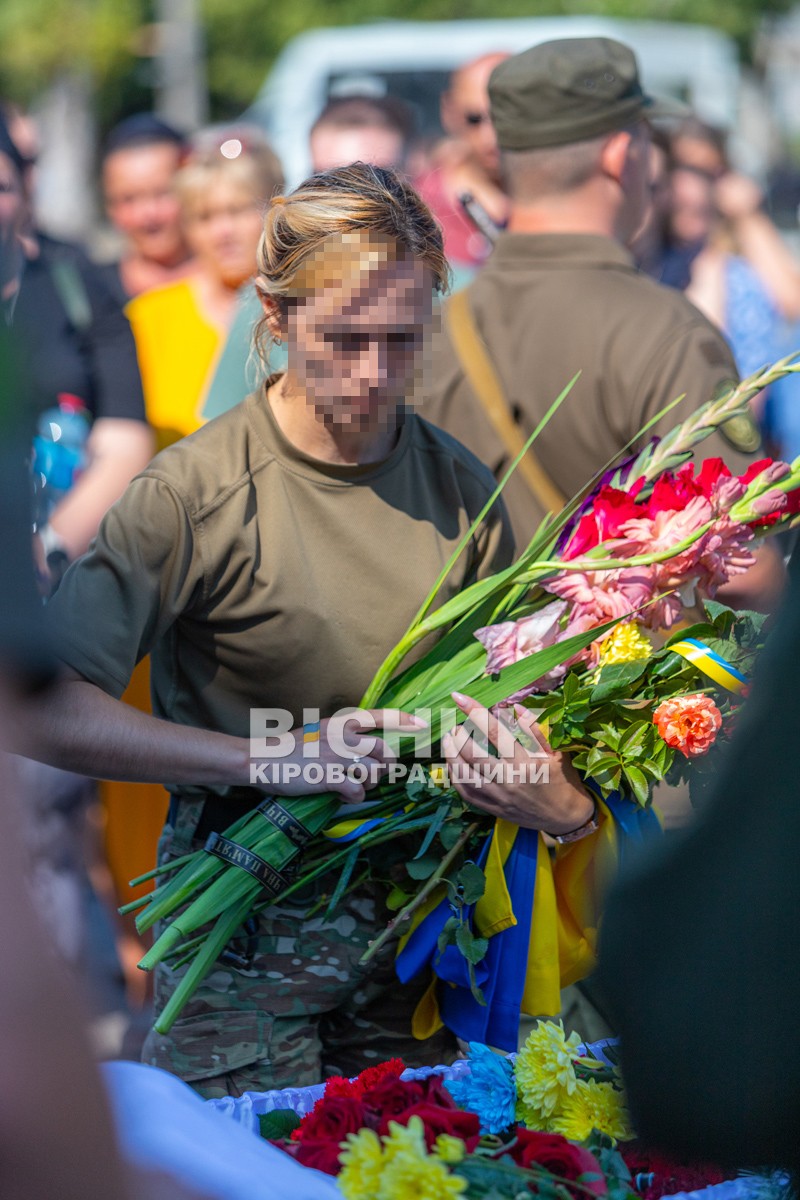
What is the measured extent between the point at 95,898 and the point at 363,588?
101 inches

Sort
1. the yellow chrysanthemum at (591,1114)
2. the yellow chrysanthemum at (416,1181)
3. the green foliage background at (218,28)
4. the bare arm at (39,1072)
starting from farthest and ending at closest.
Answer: the green foliage background at (218,28) < the yellow chrysanthemum at (591,1114) < the yellow chrysanthemum at (416,1181) < the bare arm at (39,1072)

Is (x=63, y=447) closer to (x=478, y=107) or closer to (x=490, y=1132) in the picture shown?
(x=478, y=107)

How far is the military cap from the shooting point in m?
2.70

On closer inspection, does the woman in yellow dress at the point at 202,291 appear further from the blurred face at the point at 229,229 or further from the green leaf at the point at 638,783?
the green leaf at the point at 638,783

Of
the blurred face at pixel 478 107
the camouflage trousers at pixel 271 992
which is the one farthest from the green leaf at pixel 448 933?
the blurred face at pixel 478 107

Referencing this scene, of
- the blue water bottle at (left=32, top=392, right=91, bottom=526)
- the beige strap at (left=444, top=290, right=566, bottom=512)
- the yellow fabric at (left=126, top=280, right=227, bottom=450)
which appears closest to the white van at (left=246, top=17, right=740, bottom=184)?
the yellow fabric at (left=126, top=280, right=227, bottom=450)

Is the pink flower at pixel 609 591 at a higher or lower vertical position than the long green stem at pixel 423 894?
higher

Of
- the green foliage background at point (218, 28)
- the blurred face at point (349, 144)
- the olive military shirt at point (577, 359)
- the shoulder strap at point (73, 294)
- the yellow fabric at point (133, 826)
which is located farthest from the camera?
the green foliage background at point (218, 28)

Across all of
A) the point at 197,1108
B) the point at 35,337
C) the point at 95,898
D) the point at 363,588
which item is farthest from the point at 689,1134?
the point at 95,898

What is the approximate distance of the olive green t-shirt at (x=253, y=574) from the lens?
70.8 inches

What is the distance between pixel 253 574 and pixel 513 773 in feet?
1.49

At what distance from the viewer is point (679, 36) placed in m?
12.5

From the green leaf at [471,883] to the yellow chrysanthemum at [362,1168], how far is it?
0.53m

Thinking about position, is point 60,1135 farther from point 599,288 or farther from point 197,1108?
point 599,288
